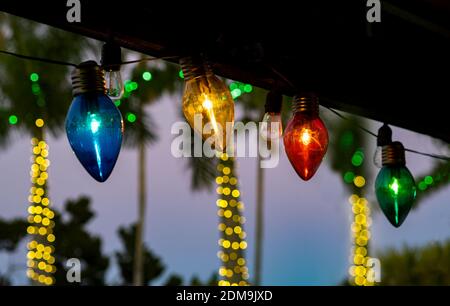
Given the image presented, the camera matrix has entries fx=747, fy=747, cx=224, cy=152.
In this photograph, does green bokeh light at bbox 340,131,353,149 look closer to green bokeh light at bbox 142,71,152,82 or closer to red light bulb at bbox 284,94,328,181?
green bokeh light at bbox 142,71,152,82

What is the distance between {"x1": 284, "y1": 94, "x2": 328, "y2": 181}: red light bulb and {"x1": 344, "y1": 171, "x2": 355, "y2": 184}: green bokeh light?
1005 cm

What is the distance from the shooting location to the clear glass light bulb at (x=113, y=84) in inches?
73.3

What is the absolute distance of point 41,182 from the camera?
9750 mm

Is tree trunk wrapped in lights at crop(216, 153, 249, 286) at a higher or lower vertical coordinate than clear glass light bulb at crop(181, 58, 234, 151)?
higher

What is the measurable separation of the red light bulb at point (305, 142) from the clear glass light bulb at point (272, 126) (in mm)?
63

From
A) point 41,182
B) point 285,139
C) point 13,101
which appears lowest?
point 285,139

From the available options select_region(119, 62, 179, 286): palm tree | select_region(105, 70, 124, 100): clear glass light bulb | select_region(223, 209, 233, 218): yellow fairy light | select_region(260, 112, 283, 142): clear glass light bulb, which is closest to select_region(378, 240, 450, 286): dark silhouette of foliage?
select_region(223, 209, 233, 218): yellow fairy light

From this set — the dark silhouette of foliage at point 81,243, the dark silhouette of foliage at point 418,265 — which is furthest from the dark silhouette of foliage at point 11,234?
the dark silhouette of foliage at point 418,265

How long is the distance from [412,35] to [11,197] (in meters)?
9.50

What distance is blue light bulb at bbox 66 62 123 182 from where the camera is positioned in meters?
1.73

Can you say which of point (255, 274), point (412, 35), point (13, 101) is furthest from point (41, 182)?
point (412, 35)

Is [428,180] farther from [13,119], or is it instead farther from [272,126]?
[272,126]

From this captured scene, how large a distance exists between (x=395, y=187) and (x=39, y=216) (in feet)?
26.6

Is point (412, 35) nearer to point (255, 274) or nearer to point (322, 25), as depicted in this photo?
point (322, 25)
